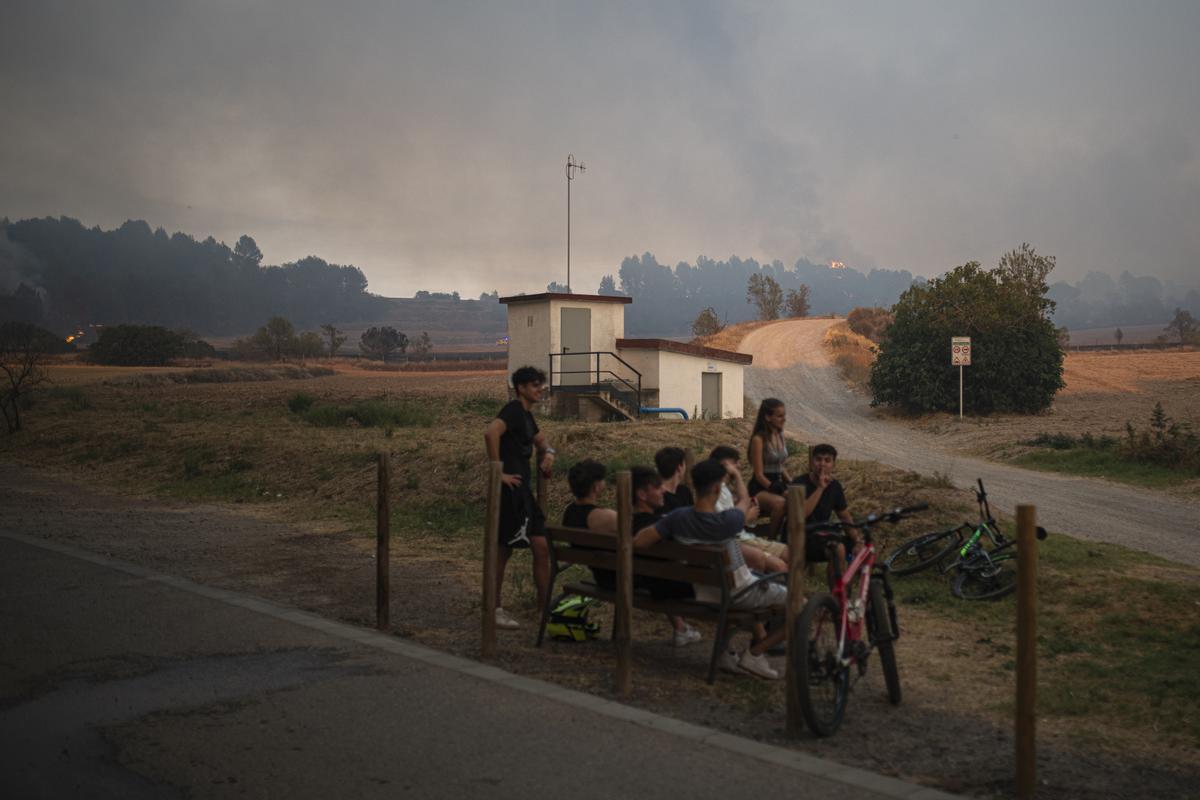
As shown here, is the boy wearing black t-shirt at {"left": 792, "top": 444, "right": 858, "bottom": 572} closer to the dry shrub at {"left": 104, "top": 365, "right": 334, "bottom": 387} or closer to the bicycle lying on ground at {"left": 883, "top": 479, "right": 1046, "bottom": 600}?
the bicycle lying on ground at {"left": 883, "top": 479, "right": 1046, "bottom": 600}

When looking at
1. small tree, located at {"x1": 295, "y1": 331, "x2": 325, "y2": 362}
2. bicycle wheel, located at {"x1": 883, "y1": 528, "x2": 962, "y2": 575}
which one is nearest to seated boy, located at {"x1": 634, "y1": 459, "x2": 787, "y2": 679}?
bicycle wheel, located at {"x1": 883, "y1": 528, "x2": 962, "y2": 575}

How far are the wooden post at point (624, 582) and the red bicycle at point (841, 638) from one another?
43.5 inches

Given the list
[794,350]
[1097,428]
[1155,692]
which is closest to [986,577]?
[1155,692]

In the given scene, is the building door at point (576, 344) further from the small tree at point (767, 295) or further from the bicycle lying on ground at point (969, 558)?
the small tree at point (767, 295)

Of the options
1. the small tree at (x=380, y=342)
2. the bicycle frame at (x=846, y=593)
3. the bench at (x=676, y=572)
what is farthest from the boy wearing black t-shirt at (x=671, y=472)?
the small tree at (x=380, y=342)

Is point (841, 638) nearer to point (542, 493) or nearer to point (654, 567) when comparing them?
point (654, 567)

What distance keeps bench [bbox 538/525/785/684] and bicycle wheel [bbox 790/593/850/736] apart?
24.3 inches

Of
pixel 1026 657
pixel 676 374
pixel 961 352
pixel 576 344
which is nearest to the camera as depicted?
pixel 1026 657

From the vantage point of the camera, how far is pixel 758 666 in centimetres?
692

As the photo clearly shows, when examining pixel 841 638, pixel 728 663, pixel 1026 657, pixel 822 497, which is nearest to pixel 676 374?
pixel 822 497

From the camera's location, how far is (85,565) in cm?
1073

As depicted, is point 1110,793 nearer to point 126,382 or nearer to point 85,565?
point 85,565

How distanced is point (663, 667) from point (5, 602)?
5.47 metres

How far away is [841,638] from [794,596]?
420mm
